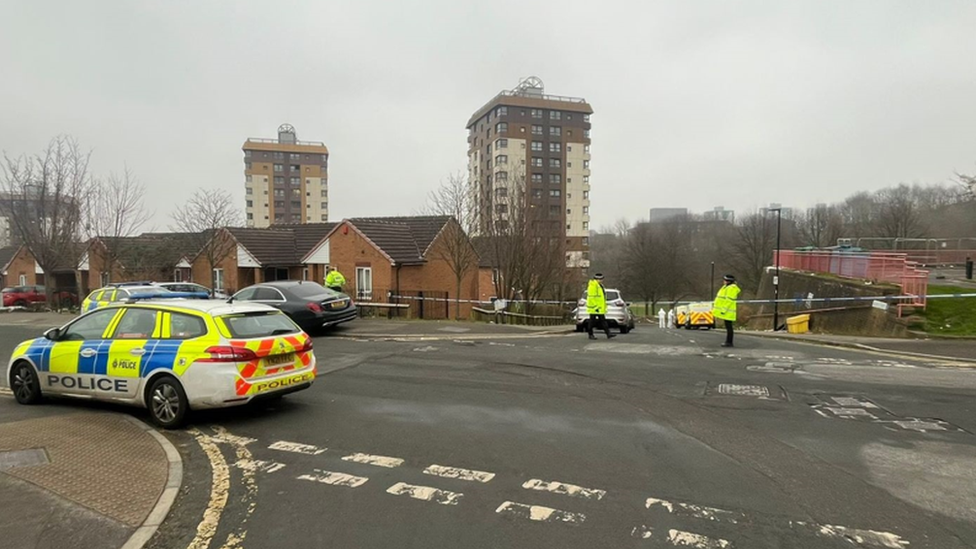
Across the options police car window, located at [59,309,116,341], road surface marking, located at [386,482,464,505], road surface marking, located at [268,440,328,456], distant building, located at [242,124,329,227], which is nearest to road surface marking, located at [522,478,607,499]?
road surface marking, located at [386,482,464,505]

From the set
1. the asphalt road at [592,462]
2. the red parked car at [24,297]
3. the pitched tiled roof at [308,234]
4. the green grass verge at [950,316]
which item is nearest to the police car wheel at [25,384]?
the asphalt road at [592,462]

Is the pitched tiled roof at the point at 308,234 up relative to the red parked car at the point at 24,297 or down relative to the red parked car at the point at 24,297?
up

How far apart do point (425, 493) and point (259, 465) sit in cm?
184

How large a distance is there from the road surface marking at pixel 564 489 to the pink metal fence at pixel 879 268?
55.7 feet

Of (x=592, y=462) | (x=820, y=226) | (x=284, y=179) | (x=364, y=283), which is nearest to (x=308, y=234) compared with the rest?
(x=364, y=283)

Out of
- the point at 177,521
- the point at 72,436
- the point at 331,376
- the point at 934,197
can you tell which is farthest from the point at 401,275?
the point at 934,197

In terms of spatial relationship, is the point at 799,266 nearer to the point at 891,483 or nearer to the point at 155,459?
the point at 891,483

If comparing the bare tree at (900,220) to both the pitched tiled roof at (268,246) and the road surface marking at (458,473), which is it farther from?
the road surface marking at (458,473)

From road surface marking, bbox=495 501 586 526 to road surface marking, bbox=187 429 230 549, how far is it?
2024 mm

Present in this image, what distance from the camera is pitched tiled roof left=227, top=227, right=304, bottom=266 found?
99.8ft

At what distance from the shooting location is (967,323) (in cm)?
1606

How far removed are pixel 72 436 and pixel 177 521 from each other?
2999 mm

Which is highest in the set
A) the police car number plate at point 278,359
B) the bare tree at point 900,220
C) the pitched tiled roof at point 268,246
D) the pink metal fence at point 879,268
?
the bare tree at point 900,220

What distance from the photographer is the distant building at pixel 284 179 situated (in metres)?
100
